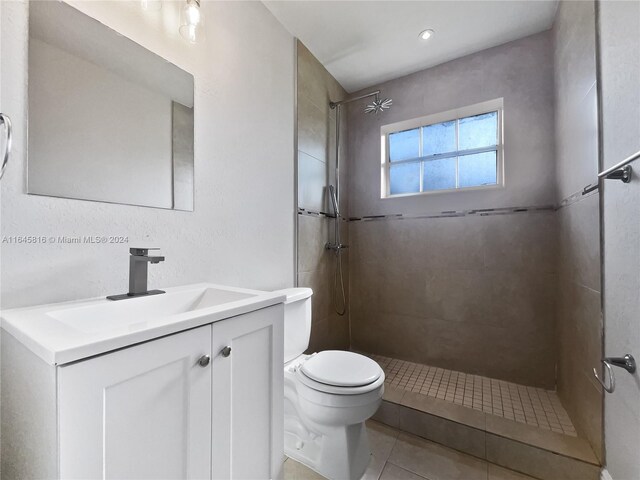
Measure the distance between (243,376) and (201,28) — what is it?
150 cm

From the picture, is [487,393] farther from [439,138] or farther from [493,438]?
[439,138]

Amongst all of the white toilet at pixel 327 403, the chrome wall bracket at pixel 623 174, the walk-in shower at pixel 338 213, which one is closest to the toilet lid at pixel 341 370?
the white toilet at pixel 327 403

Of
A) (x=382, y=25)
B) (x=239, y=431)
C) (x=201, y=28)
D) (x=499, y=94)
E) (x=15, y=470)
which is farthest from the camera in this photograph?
(x=499, y=94)

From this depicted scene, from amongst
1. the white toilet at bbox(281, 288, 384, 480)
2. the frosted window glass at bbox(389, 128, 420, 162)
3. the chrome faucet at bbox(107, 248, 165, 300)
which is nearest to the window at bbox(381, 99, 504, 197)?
the frosted window glass at bbox(389, 128, 420, 162)

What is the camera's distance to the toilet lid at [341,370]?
122 cm

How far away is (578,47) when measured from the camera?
1.41m

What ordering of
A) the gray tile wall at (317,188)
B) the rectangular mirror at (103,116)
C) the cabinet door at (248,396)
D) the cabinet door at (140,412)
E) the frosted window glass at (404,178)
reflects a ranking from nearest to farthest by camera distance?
the cabinet door at (140,412) < the cabinet door at (248,396) < the rectangular mirror at (103,116) < the gray tile wall at (317,188) < the frosted window glass at (404,178)

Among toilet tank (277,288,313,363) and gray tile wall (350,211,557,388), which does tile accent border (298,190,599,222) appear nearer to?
gray tile wall (350,211,557,388)

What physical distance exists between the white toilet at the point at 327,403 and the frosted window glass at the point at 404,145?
1587 mm

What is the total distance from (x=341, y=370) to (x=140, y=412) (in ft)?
3.03

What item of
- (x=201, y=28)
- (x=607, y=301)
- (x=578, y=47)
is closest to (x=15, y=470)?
(x=201, y=28)

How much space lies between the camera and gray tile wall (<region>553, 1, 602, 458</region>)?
1.25 meters

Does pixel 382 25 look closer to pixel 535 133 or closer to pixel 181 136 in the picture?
pixel 535 133

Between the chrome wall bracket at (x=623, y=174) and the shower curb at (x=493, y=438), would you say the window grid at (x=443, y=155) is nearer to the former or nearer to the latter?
the chrome wall bracket at (x=623, y=174)
